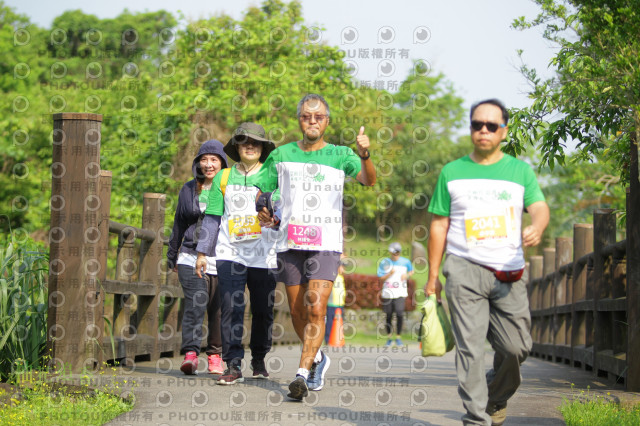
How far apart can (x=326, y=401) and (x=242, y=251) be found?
1630 mm

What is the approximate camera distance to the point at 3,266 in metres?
7.02

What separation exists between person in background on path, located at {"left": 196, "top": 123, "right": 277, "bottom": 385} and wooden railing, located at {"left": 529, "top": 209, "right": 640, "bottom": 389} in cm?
290

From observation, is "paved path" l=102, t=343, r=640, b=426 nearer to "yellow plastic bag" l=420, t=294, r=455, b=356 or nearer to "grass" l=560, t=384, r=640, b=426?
"grass" l=560, t=384, r=640, b=426

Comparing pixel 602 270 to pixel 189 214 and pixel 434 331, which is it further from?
pixel 434 331

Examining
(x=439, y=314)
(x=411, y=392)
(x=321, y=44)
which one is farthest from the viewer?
(x=321, y=44)

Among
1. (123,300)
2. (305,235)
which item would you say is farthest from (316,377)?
(123,300)

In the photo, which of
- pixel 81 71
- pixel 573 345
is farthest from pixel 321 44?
pixel 81 71

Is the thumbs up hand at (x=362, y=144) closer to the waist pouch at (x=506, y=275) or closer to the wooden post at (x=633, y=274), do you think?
the waist pouch at (x=506, y=275)

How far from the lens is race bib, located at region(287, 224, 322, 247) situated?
21.2 feet

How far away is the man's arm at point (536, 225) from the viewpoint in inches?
186

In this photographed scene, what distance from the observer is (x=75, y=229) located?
718 cm

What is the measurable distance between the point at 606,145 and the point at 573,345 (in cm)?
426

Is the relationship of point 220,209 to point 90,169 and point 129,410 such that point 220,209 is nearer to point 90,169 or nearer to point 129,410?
point 90,169

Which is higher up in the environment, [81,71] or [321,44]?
[81,71]
